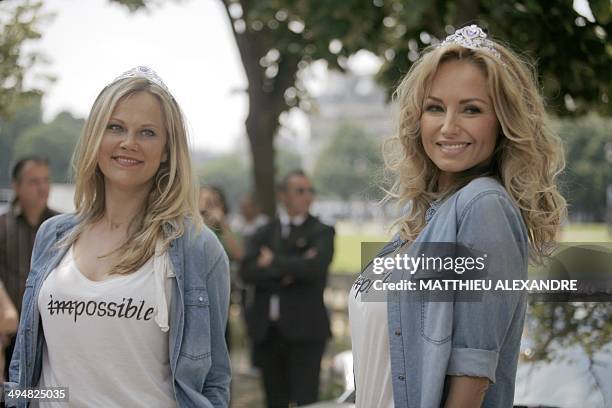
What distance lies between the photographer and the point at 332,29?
5.89 meters

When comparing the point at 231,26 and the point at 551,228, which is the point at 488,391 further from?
the point at 231,26

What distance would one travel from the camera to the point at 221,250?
2.91 metres

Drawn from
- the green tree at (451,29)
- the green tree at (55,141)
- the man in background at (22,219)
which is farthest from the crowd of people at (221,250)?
the green tree at (55,141)

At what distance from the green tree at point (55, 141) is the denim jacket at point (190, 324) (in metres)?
3.10

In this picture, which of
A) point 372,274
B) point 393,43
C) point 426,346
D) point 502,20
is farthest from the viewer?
point 393,43

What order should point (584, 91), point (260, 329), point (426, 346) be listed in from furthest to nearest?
1. point (260, 329)
2. point (584, 91)
3. point (426, 346)

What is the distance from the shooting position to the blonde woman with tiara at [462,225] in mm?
2227

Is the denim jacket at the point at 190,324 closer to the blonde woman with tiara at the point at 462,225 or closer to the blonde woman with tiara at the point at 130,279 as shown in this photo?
the blonde woman with tiara at the point at 130,279

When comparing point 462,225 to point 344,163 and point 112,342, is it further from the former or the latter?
point 344,163

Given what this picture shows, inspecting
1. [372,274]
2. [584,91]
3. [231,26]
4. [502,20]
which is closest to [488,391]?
[372,274]

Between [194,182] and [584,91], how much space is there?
3487 mm

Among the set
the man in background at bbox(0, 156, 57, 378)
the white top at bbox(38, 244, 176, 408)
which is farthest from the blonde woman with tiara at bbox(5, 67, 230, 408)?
the man in background at bbox(0, 156, 57, 378)

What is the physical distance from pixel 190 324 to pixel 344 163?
214ft

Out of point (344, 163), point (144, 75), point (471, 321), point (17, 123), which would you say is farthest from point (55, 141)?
point (344, 163)
